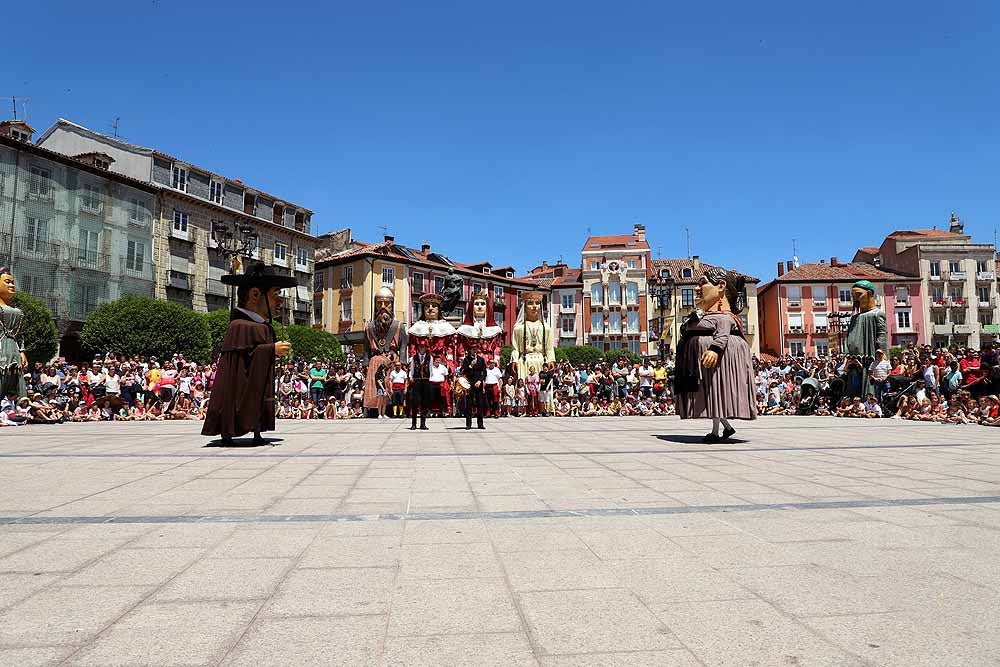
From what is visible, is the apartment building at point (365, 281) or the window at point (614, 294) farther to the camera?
the window at point (614, 294)

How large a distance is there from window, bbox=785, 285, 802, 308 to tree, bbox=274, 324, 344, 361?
1742 inches

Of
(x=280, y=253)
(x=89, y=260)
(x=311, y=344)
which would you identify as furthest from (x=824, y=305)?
(x=89, y=260)

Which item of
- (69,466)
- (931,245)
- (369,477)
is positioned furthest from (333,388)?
(931,245)

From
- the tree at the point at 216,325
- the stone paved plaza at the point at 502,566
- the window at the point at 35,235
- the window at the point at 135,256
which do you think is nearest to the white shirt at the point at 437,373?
the stone paved plaza at the point at 502,566

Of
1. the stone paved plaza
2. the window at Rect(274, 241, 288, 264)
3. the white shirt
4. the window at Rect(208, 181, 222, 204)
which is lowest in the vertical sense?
the stone paved plaza

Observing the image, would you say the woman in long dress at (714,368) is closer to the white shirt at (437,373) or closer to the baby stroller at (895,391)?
the white shirt at (437,373)

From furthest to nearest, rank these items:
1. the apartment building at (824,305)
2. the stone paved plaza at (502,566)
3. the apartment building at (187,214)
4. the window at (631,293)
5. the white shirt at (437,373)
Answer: the window at (631,293), the apartment building at (824,305), the apartment building at (187,214), the white shirt at (437,373), the stone paved plaza at (502,566)

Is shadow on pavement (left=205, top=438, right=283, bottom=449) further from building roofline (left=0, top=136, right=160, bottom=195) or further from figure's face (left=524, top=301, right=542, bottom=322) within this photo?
building roofline (left=0, top=136, right=160, bottom=195)

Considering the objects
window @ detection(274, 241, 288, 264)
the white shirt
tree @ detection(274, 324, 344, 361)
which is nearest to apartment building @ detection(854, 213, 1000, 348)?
tree @ detection(274, 324, 344, 361)

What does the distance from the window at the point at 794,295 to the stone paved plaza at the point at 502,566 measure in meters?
63.1

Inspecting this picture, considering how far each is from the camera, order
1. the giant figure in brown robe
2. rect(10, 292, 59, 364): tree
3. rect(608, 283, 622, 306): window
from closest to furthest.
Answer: the giant figure in brown robe → rect(10, 292, 59, 364): tree → rect(608, 283, 622, 306): window

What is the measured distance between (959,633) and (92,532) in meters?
4.14

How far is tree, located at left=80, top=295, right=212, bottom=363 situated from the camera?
1463 inches

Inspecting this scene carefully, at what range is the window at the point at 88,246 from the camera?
40531 millimetres
